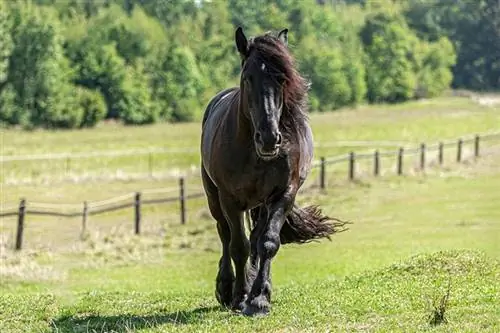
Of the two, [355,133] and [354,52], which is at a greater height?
[354,52]

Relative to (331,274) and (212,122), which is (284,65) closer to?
(212,122)

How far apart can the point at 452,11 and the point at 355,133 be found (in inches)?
1534

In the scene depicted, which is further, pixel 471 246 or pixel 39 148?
pixel 39 148

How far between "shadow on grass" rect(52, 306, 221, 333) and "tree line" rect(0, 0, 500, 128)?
67303 millimetres

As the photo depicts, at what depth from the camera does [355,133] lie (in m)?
62.0

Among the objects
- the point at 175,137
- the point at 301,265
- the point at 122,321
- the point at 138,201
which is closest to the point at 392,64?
the point at 175,137

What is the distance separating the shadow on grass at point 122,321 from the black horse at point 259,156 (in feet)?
1.59

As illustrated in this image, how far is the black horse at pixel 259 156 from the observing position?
292 inches

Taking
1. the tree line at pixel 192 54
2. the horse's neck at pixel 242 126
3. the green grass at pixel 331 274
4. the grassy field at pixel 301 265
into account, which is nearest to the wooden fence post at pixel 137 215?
the grassy field at pixel 301 265

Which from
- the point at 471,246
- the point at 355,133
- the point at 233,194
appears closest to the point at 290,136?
the point at 233,194

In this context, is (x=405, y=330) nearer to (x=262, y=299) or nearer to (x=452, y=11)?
(x=262, y=299)

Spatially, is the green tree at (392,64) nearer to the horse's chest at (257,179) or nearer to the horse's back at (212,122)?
the horse's back at (212,122)

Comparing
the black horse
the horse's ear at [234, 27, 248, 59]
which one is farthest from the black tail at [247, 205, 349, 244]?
the horse's ear at [234, 27, 248, 59]

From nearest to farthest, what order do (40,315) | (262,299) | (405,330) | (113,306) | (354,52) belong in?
(405,330)
(262,299)
(40,315)
(113,306)
(354,52)
